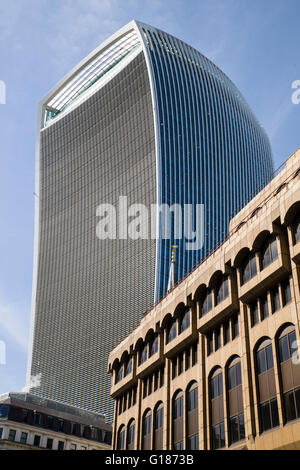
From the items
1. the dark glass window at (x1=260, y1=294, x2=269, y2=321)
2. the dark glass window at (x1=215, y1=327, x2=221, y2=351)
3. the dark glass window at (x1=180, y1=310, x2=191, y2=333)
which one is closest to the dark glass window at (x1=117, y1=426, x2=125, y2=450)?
the dark glass window at (x1=180, y1=310, x2=191, y2=333)

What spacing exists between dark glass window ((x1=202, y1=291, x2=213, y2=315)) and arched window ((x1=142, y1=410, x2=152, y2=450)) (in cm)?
1578

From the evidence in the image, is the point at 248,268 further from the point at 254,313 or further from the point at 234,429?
the point at 234,429

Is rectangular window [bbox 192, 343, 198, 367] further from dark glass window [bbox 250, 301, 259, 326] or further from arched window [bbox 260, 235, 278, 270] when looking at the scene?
arched window [bbox 260, 235, 278, 270]

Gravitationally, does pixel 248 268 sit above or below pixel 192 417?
above

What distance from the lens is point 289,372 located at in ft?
144

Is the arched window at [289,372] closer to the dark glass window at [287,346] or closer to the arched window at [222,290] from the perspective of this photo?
the dark glass window at [287,346]

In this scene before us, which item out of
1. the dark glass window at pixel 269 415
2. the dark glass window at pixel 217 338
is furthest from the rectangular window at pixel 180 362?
the dark glass window at pixel 269 415

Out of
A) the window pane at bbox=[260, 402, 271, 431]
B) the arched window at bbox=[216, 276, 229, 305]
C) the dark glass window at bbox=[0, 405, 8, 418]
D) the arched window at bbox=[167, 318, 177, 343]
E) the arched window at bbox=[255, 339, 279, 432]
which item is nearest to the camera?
the arched window at bbox=[255, 339, 279, 432]

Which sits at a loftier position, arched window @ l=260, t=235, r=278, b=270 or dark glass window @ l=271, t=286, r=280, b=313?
arched window @ l=260, t=235, r=278, b=270

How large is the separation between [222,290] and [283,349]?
12.4 meters

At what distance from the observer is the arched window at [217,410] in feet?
168

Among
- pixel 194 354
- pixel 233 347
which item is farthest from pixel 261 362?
pixel 194 354

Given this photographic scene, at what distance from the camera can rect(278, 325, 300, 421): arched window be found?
4256 centimetres

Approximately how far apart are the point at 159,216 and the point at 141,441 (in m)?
103
